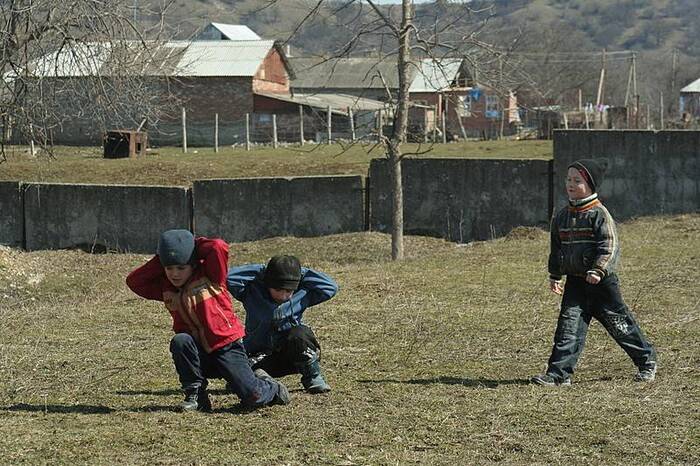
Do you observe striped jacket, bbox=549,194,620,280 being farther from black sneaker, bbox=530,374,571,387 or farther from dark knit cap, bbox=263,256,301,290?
dark knit cap, bbox=263,256,301,290

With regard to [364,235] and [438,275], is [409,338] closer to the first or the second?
[438,275]

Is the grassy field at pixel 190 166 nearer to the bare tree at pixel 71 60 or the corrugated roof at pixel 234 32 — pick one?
the bare tree at pixel 71 60

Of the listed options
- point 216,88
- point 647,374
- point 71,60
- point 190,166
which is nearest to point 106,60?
point 71,60

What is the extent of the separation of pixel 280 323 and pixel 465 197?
12.7 meters

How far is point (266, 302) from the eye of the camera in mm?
7129

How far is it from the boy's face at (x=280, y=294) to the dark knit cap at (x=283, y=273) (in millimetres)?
31

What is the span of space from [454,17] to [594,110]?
4033cm

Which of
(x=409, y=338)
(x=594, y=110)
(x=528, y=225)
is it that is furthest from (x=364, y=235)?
(x=594, y=110)

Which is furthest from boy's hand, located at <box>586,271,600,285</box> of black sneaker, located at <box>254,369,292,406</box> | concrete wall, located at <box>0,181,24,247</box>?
concrete wall, located at <box>0,181,24,247</box>

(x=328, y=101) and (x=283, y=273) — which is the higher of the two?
(x=328, y=101)

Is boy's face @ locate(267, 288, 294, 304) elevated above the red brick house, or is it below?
below

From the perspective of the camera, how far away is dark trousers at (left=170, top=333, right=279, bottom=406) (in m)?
6.59

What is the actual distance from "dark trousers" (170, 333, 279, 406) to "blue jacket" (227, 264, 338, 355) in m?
0.46

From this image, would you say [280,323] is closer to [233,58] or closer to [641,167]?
[641,167]
